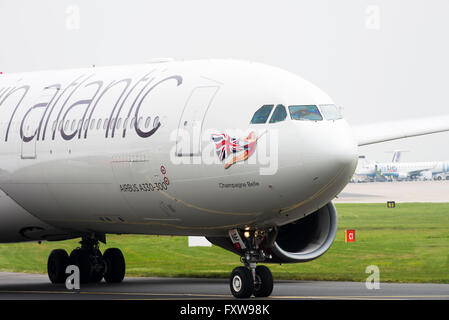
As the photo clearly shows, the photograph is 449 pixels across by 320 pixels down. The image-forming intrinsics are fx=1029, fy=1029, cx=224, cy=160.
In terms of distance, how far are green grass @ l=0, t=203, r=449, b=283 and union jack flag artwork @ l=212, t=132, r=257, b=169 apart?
7770 millimetres

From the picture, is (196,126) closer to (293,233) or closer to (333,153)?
(333,153)

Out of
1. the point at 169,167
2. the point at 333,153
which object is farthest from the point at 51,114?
the point at 333,153

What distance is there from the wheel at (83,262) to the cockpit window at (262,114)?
8109 mm

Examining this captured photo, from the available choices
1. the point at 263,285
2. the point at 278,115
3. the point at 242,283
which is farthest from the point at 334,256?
the point at 278,115

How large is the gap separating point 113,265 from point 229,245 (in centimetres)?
427

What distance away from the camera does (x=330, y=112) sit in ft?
57.1

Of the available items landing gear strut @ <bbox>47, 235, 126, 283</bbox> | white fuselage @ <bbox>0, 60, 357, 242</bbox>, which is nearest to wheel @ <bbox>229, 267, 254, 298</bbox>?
white fuselage @ <bbox>0, 60, 357, 242</bbox>

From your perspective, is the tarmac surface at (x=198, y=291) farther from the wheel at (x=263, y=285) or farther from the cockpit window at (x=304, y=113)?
the cockpit window at (x=304, y=113)

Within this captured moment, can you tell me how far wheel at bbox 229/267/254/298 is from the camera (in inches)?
696

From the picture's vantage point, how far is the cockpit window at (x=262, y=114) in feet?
56.0

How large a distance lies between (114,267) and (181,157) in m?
7.29

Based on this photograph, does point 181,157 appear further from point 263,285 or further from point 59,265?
point 59,265

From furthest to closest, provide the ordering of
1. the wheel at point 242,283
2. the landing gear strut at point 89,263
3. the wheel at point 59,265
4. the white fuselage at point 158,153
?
the wheel at point 59,265
the landing gear strut at point 89,263
the wheel at point 242,283
the white fuselage at point 158,153

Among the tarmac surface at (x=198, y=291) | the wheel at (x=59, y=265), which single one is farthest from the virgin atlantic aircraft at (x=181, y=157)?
the wheel at (x=59, y=265)
